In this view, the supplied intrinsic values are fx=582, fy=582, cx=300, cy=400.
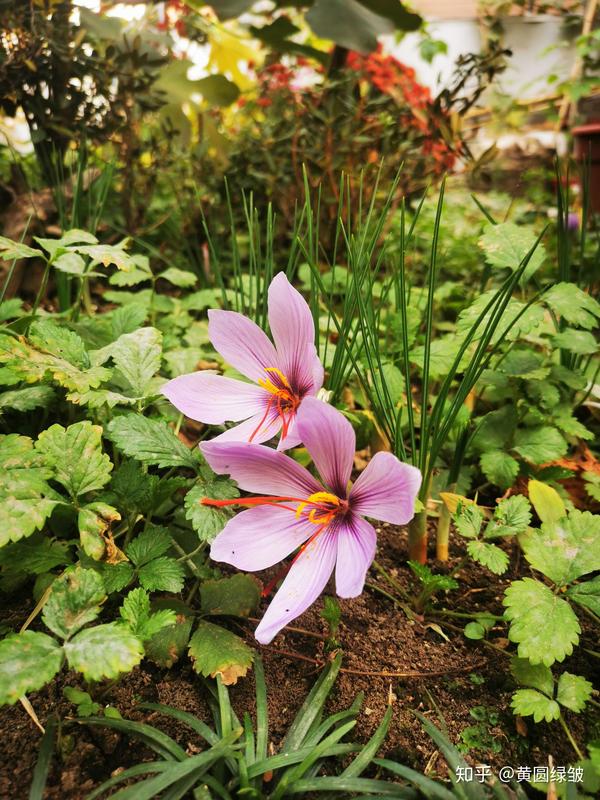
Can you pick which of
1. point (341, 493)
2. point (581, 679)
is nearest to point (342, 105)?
point (341, 493)

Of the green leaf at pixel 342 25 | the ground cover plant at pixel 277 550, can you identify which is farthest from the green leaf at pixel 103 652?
the green leaf at pixel 342 25

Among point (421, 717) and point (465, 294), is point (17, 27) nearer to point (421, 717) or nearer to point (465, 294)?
point (465, 294)

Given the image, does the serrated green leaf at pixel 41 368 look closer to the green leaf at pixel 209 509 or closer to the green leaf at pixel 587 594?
the green leaf at pixel 209 509

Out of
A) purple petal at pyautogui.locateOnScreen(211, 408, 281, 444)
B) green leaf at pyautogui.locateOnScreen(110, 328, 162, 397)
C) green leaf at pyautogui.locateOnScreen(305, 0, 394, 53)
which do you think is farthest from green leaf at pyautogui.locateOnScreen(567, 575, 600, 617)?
green leaf at pyautogui.locateOnScreen(305, 0, 394, 53)

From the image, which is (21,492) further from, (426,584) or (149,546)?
(426,584)

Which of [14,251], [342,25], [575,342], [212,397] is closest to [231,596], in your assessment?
[212,397]
